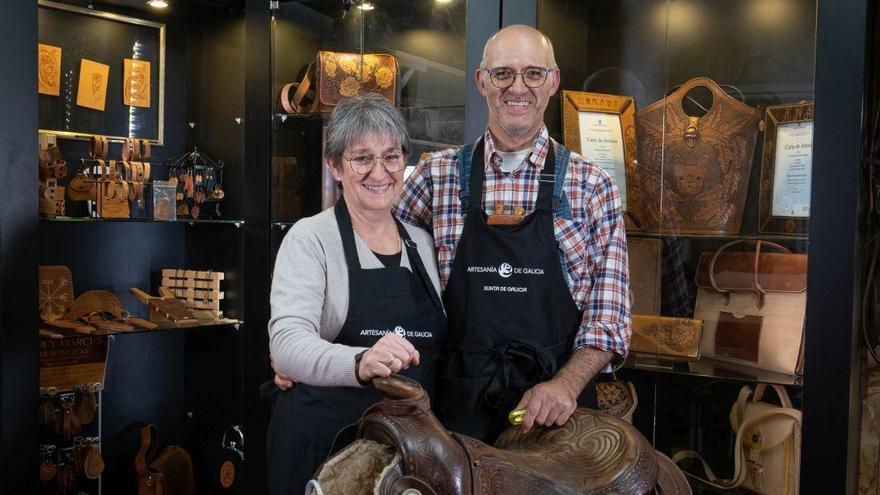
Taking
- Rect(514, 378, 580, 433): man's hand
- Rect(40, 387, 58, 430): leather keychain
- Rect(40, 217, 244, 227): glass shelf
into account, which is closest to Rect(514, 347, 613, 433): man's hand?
Rect(514, 378, 580, 433): man's hand

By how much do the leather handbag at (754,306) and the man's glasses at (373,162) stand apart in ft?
3.53

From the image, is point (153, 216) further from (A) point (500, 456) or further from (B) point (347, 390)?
(A) point (500, 456)

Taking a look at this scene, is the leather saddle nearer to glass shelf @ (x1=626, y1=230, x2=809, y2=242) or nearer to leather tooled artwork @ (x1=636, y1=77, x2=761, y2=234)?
glass shelf @ (x1=626, y1=230, x2=809, y2=242)

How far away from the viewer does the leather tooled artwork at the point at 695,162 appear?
2416mm

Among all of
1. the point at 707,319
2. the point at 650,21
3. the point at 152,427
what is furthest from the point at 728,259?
the point at 152,427

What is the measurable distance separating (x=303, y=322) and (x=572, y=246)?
67 centimetres

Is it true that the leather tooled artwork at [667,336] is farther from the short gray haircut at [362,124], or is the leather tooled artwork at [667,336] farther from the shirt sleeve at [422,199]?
the short gray haircut at [362,124]

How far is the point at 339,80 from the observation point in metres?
3.14

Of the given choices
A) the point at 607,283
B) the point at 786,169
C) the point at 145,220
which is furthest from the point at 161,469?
the point at 786,169

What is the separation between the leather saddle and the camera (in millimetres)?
1201

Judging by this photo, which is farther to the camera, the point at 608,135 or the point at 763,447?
the point at 608,135

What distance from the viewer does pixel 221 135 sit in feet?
11.0

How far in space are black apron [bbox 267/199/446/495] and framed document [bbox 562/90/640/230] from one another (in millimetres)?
923

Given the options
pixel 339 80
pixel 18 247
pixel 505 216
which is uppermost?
pixel 339 80
